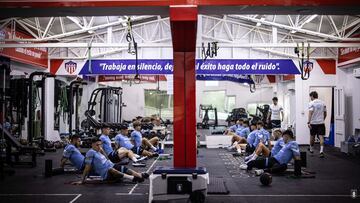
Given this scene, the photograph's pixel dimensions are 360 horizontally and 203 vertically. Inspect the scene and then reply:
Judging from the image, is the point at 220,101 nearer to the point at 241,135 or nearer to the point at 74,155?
the point at 241,135

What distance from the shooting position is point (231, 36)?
17.3 metres

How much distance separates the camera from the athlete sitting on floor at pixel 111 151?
29.0ft

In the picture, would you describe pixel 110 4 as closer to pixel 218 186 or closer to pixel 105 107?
pixel 218 186

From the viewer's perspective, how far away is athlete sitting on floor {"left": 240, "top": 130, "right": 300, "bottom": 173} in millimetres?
7551

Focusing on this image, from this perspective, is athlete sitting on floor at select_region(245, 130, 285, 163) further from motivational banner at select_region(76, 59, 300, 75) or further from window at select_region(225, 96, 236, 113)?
window at select_region(225, 96, 236, 113)

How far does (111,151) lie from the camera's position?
900 cm

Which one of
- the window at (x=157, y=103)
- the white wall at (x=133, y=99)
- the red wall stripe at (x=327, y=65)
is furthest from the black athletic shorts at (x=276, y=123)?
the white wall at (x=133, y=99)

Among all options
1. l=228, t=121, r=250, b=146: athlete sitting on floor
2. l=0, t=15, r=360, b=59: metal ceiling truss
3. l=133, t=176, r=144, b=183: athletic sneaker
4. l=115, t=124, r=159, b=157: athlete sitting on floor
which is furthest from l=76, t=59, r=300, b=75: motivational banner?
l=133, t=176, r=144, b=183: athletic sneaker

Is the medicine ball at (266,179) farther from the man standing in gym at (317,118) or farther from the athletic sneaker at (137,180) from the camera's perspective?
the man standing in gym at (317,118)

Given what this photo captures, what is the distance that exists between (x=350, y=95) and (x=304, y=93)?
1.64 m

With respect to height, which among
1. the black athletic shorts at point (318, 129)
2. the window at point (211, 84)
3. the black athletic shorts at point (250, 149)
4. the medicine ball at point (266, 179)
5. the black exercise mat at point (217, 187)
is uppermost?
the window at point (211, 84)

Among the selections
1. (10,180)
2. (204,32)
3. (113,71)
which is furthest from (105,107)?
(10,180)

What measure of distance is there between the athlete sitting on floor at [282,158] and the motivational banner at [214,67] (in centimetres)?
432

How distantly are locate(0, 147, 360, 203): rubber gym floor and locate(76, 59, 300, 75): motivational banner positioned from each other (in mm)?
3690
